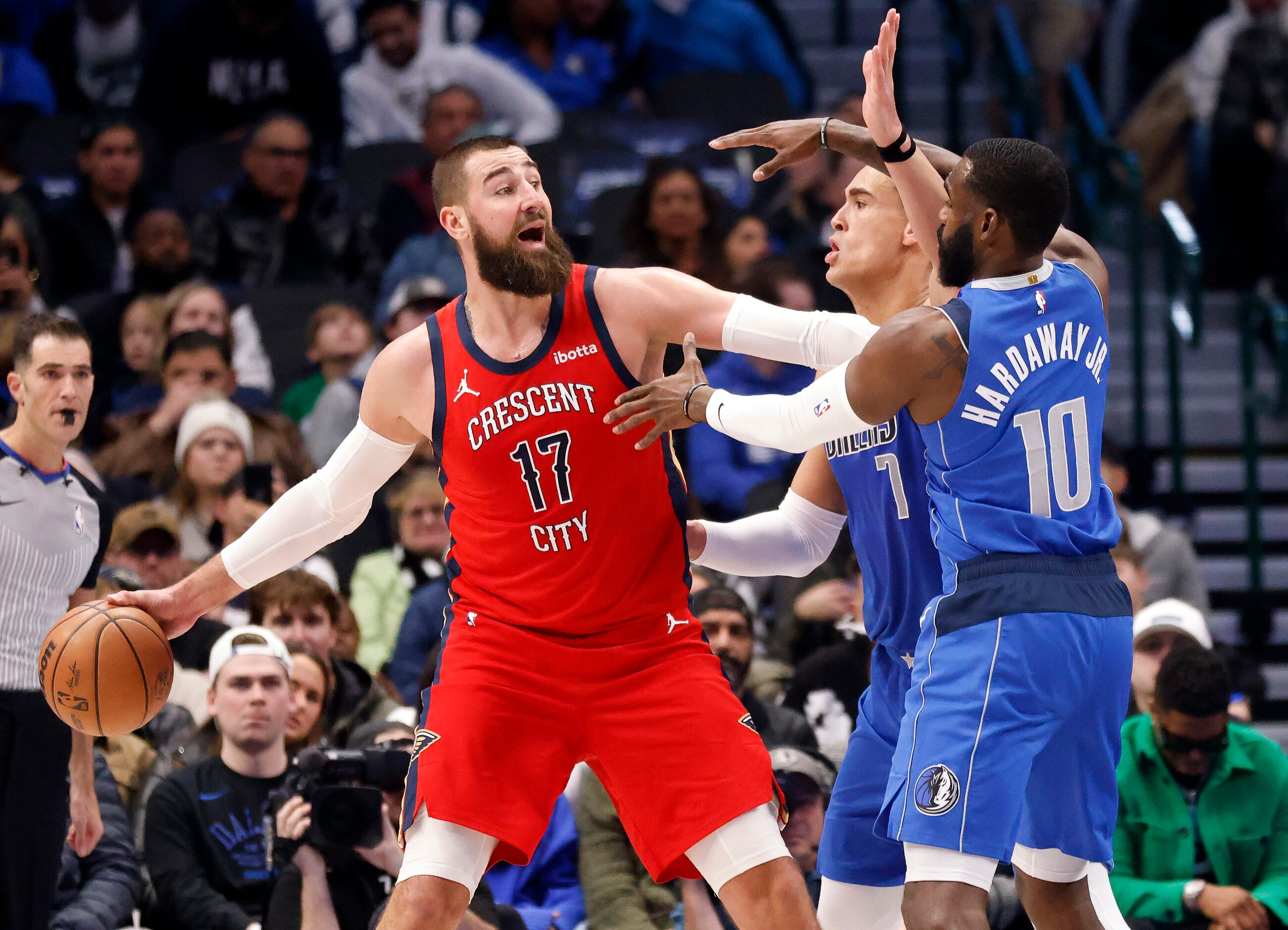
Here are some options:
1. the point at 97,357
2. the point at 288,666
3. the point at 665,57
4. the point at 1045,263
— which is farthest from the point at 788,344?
the point at 665,57

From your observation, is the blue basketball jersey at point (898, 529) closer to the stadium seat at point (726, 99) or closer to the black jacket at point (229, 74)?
the stadium seat at point (726, 99)

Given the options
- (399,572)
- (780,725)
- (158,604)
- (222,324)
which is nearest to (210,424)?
(222,324)

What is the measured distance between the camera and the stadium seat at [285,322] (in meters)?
10.2

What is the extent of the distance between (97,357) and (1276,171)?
7.14m

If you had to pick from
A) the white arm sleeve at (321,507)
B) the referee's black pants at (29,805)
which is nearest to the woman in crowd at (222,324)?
the referee's black pants at (29,805)

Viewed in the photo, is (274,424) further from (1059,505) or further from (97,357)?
(1059,505)

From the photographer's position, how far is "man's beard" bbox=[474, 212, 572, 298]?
15.2 ft

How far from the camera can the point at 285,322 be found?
1027 cm

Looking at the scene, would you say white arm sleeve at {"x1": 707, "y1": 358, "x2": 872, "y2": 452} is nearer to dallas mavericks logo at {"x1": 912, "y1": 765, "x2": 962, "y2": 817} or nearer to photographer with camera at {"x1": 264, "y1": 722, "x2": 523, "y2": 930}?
dallas mavericks logo at {"x1": 912, "y1": 765, "x2": 962, "y2": 817}

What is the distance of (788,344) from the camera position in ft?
15.0

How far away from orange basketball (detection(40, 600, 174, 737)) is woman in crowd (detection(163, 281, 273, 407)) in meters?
4.61

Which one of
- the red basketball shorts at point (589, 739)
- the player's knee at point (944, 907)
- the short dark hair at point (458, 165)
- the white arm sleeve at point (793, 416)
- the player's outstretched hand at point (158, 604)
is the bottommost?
the player's knee at point (944, 907)

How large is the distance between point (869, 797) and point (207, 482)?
15.5 ft

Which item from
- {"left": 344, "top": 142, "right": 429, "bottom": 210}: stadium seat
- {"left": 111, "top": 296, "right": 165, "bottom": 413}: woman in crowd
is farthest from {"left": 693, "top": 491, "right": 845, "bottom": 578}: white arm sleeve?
{"left": 344, "top": 142, "right": 429, "bottom": 210}: stadium seat
